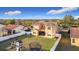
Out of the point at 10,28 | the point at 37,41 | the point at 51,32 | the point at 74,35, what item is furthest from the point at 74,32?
the point at 10,28

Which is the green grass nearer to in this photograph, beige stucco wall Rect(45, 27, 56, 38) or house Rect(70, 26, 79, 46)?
beige stucco wall Rect(45, 27, 56, 38)

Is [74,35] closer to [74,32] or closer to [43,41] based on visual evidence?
[74,32]

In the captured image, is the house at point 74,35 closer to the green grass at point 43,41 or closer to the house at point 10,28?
the green grass at point 43,41

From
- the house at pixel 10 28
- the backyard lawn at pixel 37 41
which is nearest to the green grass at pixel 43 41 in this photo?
the backyard lawn at pixel 37 41

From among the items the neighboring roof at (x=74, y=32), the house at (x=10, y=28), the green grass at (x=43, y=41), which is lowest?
the green grass at (x=43, y=41)

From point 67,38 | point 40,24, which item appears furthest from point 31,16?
point 67,38

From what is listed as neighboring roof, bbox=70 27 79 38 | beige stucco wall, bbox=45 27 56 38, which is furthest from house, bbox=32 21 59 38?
neighboring roof, bbox=70 27 79 38

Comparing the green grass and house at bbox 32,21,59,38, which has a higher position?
house at bbox 32,21,59,38

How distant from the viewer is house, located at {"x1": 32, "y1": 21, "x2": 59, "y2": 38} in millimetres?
1248

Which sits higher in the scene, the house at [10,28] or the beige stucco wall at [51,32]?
the house at [10,28]

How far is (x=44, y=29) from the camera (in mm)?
1250

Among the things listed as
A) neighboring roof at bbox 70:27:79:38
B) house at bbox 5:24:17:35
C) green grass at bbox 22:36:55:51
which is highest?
house at bbox 5:24:17:35

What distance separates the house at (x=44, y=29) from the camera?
125cm

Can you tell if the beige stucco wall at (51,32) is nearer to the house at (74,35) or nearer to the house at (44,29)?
the house at (44,29)
